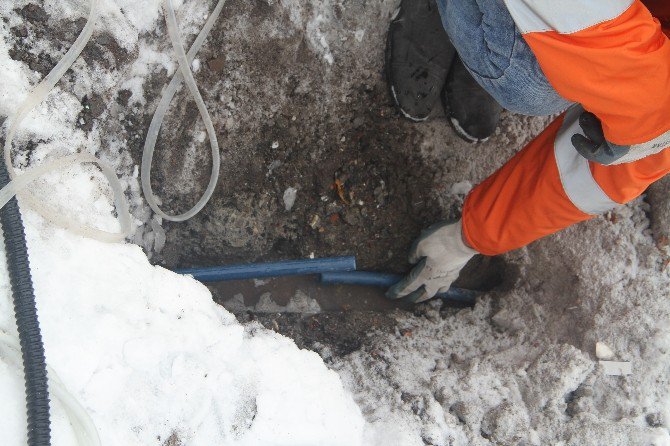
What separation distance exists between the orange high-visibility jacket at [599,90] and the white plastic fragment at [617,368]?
45 centimetres

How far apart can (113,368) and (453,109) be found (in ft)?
5.11

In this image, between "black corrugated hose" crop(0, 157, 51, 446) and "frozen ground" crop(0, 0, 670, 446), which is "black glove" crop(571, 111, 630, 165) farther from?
"black corrugated hose" crop(0, 157, 51, 446)

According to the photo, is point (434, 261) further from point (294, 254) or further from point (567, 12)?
point (567, 12)

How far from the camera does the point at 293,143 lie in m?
1.84

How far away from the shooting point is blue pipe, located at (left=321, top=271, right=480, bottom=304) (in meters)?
1.96

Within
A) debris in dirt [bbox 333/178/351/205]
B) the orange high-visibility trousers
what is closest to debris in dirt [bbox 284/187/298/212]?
debris in dirt [bbox 333/178/351/205]

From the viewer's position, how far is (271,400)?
1149 mm

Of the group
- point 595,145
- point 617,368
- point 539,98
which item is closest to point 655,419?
point 617,368

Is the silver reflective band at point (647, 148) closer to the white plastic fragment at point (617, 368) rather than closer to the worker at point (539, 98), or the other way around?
the worker at point (539, 98)

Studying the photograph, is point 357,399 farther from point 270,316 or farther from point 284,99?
point 284,99

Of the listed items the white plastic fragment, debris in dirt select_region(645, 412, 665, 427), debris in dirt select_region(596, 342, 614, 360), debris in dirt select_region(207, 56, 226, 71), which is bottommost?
debris in dirt select_region(645, 412, 665, 427)

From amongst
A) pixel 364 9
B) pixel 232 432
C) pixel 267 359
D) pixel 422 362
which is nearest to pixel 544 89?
pixel 364 9

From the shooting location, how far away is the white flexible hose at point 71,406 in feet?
3.09

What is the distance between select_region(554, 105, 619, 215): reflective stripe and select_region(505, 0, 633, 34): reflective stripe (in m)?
0.45
